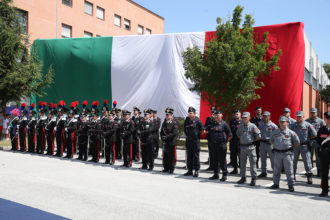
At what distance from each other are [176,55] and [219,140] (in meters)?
13.8

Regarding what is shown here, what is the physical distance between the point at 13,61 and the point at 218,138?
1680 cm

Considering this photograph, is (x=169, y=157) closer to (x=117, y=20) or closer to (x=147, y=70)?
(x=147, y=70)

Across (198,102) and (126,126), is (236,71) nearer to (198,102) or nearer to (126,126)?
(198,102)

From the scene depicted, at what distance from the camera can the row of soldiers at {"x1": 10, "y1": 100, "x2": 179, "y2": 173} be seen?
1021 centimetres

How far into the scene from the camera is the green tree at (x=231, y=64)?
1655 centimetres

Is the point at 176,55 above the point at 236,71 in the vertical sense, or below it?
above

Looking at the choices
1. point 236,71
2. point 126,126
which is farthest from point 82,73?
point 126,126

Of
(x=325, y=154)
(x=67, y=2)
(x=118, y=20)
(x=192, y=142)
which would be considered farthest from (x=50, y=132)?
(x=118, y=20)

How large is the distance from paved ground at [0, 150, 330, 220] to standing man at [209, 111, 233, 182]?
17.1 inches

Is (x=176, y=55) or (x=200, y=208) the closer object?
(x=200, y=208)

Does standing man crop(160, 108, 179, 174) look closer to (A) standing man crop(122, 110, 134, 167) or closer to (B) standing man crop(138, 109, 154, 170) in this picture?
(B) standing man crop(138, 109, 154, 170)

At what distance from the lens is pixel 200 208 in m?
5.91

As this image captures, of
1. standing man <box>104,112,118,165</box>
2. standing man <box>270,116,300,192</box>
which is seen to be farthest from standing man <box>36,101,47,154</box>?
standing man <box>270,116,300,192</box>

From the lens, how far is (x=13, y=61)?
21.1m
